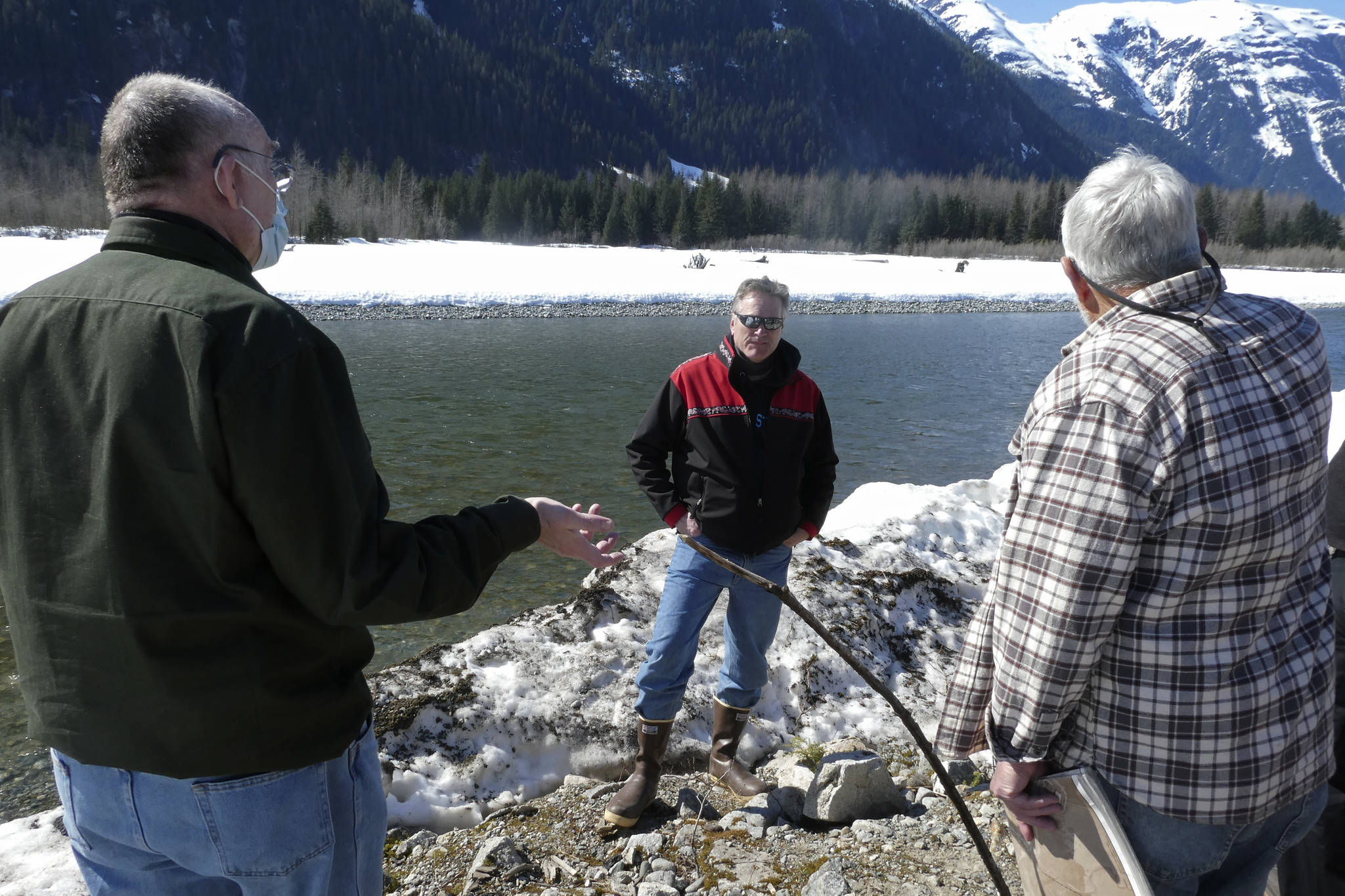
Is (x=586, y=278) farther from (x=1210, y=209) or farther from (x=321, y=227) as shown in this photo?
(x=1210, y=209)

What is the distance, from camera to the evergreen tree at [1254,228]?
91750 millimetres

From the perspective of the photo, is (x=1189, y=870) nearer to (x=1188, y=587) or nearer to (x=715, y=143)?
(x=1188, y=587)

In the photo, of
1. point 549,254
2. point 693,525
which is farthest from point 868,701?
point 549,254

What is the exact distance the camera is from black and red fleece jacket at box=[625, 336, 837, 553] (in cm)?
351

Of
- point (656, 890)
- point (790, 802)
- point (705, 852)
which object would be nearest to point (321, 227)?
point (790, 802)

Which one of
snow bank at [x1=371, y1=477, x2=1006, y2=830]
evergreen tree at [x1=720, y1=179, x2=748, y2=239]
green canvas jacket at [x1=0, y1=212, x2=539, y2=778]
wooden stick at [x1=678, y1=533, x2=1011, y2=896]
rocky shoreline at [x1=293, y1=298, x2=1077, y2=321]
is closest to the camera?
green canvas jacket at [x1=0, y1=212, x2=539, y2=778]

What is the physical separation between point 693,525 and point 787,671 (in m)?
1.35

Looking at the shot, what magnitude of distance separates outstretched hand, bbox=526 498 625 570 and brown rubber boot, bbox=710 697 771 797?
1882mm

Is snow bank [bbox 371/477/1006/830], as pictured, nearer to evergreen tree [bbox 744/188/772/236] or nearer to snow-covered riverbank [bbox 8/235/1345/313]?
snow-covered riverbank [bbox 8/235/1345/313]

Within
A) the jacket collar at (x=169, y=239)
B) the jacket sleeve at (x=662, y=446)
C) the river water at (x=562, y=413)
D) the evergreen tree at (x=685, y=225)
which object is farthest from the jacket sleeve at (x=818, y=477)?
the evergreen tree at (x=685, y=225)

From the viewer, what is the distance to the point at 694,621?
346cm

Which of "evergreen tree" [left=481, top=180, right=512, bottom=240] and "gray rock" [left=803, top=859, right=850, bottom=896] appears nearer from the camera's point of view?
"gray rock" [left=803, top=859, right=850, bottom=896]

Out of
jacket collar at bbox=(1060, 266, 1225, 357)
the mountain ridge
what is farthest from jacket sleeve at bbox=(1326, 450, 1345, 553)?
the mountain ridge

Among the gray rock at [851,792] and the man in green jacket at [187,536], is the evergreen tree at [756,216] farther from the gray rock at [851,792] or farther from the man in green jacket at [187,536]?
the man in green jacket at [187,536]
